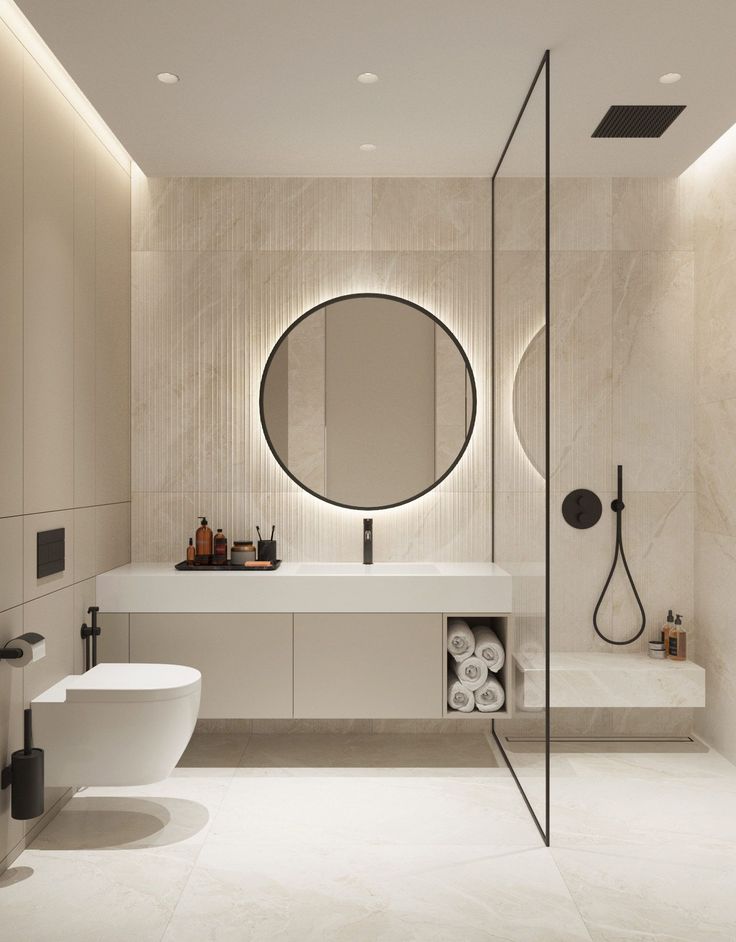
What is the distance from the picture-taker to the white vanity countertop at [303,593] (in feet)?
10.5

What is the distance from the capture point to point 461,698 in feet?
10.7

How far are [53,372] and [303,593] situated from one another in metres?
1.29

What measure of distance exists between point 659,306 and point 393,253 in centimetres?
128

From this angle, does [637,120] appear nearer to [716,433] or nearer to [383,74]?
[383,74]

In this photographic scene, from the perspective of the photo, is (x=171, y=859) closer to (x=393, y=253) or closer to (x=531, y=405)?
(x=531, y=405)

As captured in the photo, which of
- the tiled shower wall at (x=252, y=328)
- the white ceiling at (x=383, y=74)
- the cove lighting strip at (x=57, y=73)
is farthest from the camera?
the tiled shower wall at (x=252, y=328)

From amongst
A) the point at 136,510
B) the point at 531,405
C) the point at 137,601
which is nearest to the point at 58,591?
the point at 137,601

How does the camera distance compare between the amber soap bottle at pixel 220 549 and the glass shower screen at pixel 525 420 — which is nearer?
the glass shower screen at pixel 525 420

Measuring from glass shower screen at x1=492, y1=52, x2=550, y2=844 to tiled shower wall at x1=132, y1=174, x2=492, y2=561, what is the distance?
0.69ft

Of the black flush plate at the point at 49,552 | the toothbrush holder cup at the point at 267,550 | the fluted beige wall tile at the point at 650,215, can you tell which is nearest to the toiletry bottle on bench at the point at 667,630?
the fluted beige wall tile at the point at 650,215

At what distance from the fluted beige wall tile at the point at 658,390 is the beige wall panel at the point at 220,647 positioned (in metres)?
1.79

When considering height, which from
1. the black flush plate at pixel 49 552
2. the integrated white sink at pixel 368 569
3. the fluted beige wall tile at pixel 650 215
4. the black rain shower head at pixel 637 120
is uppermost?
the black rain shower head at pixel 637 120

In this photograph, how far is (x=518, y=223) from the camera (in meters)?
3.14

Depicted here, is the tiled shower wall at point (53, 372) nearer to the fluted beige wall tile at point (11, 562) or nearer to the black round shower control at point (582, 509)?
the fluted beige wall tile at point (11, 562)
